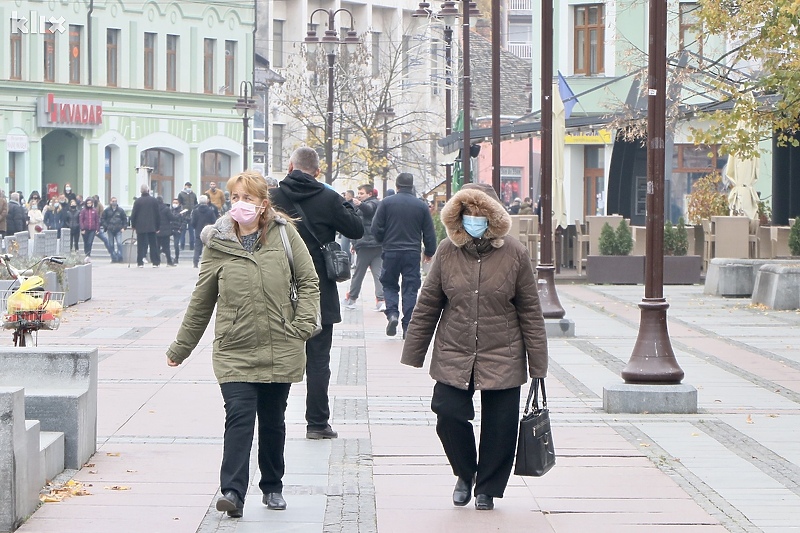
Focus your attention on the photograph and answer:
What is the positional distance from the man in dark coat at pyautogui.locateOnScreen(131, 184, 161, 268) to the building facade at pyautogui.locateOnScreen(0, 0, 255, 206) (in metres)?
18.4

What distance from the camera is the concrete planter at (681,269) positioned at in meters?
24.7

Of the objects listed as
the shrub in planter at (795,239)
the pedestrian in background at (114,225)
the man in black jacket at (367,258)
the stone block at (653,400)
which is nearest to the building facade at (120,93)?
the pedestrian in background at (114,225)

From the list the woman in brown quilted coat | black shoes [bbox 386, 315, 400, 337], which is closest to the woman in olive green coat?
the woman in brown quilted coat

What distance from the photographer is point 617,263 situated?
24.9 m

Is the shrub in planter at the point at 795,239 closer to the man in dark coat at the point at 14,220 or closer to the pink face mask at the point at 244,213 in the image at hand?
the pink face mask at the point at 244,213

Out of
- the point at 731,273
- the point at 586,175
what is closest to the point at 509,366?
the point at 731,273

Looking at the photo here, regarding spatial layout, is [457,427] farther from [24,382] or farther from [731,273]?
[731,273]

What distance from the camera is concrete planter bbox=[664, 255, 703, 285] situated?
81.0ft

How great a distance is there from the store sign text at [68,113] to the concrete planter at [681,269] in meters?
31.1

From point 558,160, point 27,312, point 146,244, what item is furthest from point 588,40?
point 27,312

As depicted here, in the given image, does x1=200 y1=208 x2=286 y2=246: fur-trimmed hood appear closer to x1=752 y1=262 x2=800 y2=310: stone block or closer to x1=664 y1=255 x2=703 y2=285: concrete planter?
x1=752 y1=262 x2=800 y2=310: stone block

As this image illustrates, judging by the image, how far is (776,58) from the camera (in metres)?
18.3

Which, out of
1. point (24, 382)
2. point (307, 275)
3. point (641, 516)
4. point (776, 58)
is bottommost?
point (641, 516)

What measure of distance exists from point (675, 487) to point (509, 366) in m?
1.36
